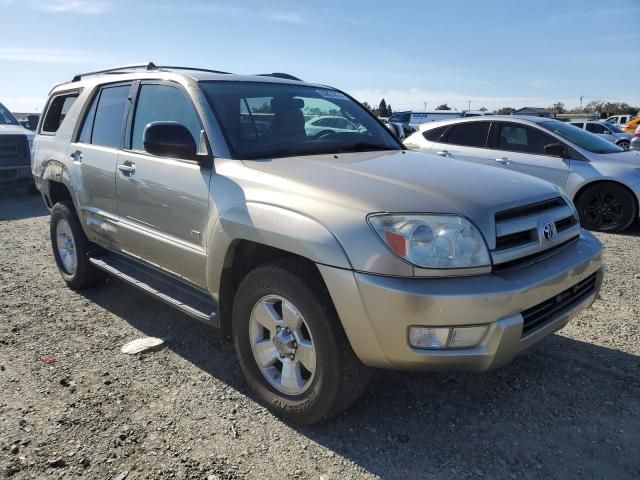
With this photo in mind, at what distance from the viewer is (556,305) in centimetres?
266

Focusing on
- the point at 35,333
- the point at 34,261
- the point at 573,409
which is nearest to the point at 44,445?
the point at 35,333

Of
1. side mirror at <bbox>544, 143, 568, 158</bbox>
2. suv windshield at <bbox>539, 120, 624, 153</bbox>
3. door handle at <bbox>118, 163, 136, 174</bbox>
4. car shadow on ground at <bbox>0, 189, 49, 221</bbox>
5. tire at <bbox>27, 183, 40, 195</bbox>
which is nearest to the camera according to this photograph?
door handle at <bbox>118, 163, 136, 174</bbox>

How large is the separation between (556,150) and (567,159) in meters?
0.23

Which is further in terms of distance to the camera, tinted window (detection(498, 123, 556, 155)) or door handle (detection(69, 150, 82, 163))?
tinted window (detection(498, 123, 556, 155))

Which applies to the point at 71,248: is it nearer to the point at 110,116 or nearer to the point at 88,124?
the point at 88,124

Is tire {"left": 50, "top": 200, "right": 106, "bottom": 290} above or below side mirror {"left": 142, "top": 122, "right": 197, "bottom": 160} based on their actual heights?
below

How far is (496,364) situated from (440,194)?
830 millimetres

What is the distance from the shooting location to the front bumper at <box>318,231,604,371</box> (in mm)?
2205

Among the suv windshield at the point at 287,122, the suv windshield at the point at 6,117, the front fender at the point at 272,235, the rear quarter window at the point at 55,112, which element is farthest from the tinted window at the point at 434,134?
the suv windshield at the point at 6,117

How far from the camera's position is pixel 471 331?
2.26 meters

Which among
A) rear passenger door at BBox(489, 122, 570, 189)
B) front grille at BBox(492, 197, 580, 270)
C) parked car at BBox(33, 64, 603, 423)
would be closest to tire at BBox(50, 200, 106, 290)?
parked car at BBox(33, 64, 603, 423)

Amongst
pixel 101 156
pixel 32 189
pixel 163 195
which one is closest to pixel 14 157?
pixel 32 189

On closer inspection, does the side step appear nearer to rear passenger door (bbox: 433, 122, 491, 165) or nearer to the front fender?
the front fender

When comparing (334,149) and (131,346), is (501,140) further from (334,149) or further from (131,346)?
(131,346)
